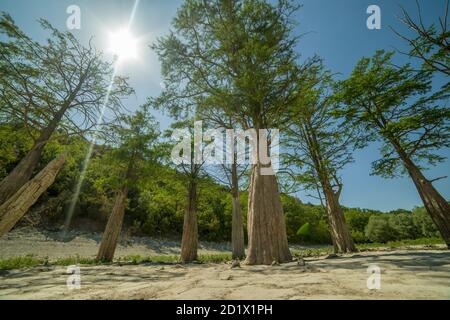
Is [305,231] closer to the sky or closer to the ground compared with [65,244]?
closer to the sky

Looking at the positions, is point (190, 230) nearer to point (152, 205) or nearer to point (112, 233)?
point (112, 233)

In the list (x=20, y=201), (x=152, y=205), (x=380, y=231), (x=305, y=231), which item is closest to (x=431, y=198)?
(x=20, y=201)

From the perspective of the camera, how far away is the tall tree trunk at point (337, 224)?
491 inches

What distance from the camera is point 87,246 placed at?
19578mm

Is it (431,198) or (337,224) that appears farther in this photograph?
(337,224)

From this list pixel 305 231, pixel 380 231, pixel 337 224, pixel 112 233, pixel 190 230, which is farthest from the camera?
pixel 380 231

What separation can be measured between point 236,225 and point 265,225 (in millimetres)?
6434

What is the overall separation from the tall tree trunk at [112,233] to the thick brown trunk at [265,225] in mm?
7212

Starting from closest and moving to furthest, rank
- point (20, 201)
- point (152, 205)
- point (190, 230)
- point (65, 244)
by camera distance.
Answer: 1. point (20, 201)
2. point (190, 230)
3. point (65, 244)
4. point (152, 205)

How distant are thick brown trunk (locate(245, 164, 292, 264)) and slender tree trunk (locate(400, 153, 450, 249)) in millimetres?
7927

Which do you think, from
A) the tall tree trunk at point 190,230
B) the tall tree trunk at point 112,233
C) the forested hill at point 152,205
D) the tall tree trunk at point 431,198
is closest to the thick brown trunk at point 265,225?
the tall tree trunk at point 190,230

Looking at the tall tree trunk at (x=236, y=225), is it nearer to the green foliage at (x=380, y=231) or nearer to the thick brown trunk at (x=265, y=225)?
the thick brown trunk at (x=265, y=225)

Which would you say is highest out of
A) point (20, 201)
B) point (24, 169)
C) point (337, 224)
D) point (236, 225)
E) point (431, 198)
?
point (24, 169)

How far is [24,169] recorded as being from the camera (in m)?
6.74
